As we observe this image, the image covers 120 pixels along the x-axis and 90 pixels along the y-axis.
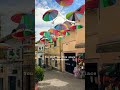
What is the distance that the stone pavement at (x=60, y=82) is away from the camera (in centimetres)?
219

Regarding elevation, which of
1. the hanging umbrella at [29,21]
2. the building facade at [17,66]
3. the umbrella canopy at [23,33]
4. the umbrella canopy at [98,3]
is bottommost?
the building facade at [17,66]

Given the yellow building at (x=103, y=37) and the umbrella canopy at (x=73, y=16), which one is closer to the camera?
the yellow building at (x=103, y=37)

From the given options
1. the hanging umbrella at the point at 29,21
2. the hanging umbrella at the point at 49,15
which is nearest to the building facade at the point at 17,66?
the hanging umbrella at the point at 29,21

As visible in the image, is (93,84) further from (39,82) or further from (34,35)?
(34,35)

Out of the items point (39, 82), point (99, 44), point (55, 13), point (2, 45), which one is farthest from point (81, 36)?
point (2, 45)

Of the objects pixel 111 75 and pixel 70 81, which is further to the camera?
pixel 70 81

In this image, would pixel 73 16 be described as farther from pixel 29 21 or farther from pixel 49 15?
pixel 29 21

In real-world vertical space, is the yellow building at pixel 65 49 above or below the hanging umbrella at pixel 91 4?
below

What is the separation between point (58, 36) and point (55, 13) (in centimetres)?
24

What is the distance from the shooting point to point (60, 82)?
2.25m

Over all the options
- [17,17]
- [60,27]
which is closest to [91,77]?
[60,27]

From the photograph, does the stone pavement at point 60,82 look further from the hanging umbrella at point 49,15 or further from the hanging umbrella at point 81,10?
the hanging umbrella at point 81,10

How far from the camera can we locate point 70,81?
7.32 feet

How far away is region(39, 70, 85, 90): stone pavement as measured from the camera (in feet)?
7.18
